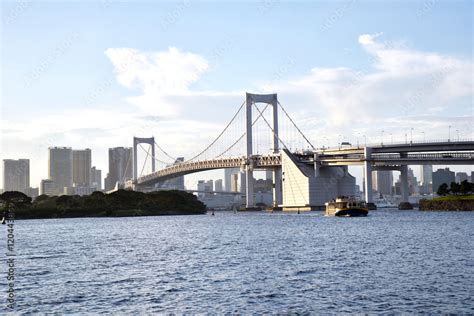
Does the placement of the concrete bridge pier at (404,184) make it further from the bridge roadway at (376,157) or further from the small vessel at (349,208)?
the small vessel at (349,208)

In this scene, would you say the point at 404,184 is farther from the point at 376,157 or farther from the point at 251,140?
the point at 251,140

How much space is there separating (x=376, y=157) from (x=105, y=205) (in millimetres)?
51339

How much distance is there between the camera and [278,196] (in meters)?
128

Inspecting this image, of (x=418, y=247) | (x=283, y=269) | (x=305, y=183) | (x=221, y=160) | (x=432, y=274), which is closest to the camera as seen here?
(x=432, y=274)

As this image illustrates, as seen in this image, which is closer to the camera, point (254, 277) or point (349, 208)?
point (254, 277)

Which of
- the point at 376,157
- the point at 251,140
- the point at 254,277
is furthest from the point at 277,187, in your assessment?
the point at 254,277

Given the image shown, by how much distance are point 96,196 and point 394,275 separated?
10763 centimetres

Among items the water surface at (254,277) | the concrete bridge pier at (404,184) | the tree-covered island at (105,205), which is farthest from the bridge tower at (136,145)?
the water surface at (254,277)

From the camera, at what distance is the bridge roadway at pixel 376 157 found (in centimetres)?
10450

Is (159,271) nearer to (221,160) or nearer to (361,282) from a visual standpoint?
(361,282)

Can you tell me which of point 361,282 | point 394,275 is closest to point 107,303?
point 361,282

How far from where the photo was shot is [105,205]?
12431 centimetres

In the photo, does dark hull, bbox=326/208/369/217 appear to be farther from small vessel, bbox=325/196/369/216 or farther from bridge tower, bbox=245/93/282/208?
bridge tower, bbox=245/93/282/208

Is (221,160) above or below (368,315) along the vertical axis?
above
